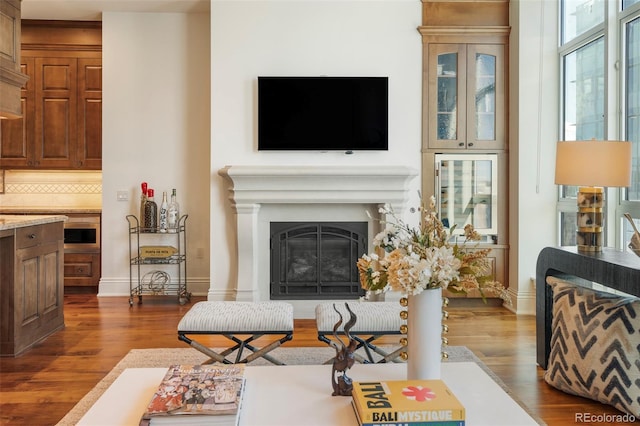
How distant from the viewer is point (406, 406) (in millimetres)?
1427

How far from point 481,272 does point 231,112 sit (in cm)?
348

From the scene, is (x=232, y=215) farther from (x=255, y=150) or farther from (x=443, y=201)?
(x=443, y=201)

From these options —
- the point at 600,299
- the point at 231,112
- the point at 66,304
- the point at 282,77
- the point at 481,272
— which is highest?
the point at 282,77

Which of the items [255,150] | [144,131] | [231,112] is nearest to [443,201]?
[255,150]

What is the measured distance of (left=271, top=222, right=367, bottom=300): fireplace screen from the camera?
4777 millimetres

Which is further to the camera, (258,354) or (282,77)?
(282,77)

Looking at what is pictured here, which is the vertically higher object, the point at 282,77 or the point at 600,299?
the point at 282,77

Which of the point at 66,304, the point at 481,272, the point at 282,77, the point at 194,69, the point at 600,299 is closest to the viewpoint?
the point at 481,272

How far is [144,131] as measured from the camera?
211 inches

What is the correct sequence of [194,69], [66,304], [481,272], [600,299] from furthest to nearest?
[194,69] → [66,304] → [600,299] → [481,272]

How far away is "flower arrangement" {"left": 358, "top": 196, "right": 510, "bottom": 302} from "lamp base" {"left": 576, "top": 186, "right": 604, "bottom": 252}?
4.82ft

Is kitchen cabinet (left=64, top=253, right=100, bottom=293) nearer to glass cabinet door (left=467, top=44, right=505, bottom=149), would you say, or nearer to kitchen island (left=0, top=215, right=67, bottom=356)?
kitchen island (left=0, top=215, right=67, bottom=356)

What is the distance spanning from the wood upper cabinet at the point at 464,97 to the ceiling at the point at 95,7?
7.68 feet

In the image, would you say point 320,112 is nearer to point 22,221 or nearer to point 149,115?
point 149,115
